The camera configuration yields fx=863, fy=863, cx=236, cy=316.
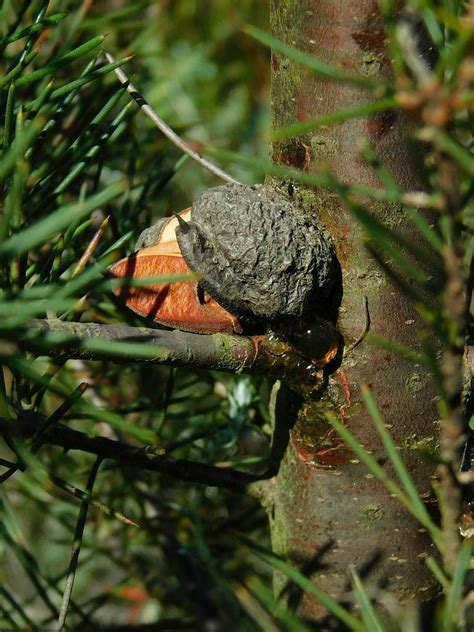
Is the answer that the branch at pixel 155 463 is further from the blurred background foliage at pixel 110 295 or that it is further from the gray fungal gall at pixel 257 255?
the gray fungal gall at pixel 257 255

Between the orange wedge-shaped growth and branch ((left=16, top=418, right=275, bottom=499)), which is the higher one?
the orange wedge-shaped growth

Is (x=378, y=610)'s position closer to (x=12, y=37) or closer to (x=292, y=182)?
(x=292, y=182)

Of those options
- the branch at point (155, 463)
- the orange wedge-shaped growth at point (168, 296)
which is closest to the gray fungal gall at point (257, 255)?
the orange wedge-shaped growth at point (168, 296)

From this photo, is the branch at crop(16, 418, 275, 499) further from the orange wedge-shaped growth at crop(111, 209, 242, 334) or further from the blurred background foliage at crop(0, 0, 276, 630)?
the orange wedge-shaped growth at crop(111, 209, 242, 334)

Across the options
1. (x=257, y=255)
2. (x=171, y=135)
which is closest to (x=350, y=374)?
(x=257, y=255)

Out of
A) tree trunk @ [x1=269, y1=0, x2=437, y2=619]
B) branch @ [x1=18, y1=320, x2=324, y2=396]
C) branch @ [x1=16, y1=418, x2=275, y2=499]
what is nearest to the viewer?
branch @ [x1=18, y1=320, x2=324, y2=396]

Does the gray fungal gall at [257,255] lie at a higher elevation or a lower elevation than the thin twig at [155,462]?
higher

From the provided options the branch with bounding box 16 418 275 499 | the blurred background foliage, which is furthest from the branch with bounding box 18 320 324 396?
the branch with bounding box 16 418 275 499

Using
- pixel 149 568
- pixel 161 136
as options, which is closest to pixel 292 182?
pixel 161 136
